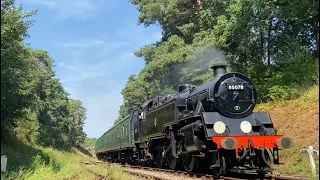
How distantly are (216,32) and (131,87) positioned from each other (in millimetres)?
28619

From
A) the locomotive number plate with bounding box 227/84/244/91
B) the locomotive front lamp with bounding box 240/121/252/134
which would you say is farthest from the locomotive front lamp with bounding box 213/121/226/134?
the locomotive number plate with bounding box 227/84/244/91

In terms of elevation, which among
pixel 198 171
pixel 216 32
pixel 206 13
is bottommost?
pixel 198 171

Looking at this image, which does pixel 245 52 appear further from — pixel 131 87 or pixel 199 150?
pixel 131 87

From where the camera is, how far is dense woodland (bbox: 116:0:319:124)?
20.5 metres

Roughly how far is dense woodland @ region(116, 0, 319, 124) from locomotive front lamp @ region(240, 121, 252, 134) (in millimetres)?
7888

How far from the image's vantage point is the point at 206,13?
2741 centimetres

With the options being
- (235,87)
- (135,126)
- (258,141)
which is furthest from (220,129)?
(135,126)

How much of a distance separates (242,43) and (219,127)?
14.4 meters

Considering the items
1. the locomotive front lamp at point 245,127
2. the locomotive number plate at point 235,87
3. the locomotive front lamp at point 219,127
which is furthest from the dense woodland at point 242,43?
the locomotive front lamp at point 219,127

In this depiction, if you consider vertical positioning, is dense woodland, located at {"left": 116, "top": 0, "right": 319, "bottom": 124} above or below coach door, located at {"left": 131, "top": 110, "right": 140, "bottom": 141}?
above

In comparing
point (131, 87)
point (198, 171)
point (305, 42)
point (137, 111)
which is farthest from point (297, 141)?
point (131, 87)

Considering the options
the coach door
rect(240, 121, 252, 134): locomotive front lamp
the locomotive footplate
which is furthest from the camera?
the coach door

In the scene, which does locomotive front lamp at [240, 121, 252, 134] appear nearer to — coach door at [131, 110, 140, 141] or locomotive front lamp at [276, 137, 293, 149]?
locomotive front lamp at [276, 137, 293, 149]

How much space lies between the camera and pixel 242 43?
2448cm
